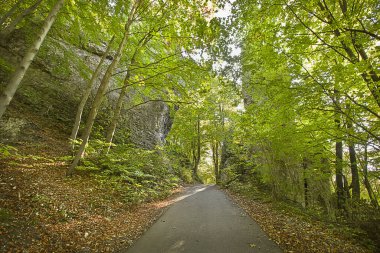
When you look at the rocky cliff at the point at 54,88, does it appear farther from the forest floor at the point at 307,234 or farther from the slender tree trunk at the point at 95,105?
the forest floor at the point at 307,234

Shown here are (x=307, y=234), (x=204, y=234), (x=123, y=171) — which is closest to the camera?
(x=307, y=234)

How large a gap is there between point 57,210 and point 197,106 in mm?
6915

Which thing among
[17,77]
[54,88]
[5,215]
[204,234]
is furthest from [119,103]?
[204,234]

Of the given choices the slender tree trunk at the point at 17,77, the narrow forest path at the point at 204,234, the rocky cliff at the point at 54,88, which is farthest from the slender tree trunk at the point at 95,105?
the narrow forest path at the point at 204,234

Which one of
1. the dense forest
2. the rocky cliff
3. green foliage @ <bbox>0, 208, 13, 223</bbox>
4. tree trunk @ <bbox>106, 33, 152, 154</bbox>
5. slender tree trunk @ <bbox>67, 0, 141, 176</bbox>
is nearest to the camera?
green foliage @ <bbox>0, 208, 13, 223</bbox>

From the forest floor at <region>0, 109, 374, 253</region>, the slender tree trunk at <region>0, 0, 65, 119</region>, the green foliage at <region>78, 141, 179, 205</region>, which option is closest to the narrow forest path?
the forest floor at <region>0, 109, 374, 253</region>

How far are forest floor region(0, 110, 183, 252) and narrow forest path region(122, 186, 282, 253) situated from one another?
0.48 meters

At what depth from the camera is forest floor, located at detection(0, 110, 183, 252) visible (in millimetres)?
4090

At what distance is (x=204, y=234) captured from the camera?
5504 millimetres

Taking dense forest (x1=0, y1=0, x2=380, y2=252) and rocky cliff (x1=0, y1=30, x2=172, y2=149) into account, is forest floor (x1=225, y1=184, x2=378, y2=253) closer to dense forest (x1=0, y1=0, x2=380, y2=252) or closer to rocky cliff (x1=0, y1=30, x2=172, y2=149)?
dense forest (x1=0, y1=0, x2=380, y2=252)

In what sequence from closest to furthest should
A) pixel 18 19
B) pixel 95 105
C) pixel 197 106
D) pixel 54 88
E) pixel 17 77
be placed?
1. pixel 17 77
2. pixel 18 19
3. pixel 95 105
4. pixel 197 106
5. pixel 54 88

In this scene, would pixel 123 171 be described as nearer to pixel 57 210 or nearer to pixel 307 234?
pixel 57 210

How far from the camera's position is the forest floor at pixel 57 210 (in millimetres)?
4090

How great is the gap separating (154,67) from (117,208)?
20.7 ft
